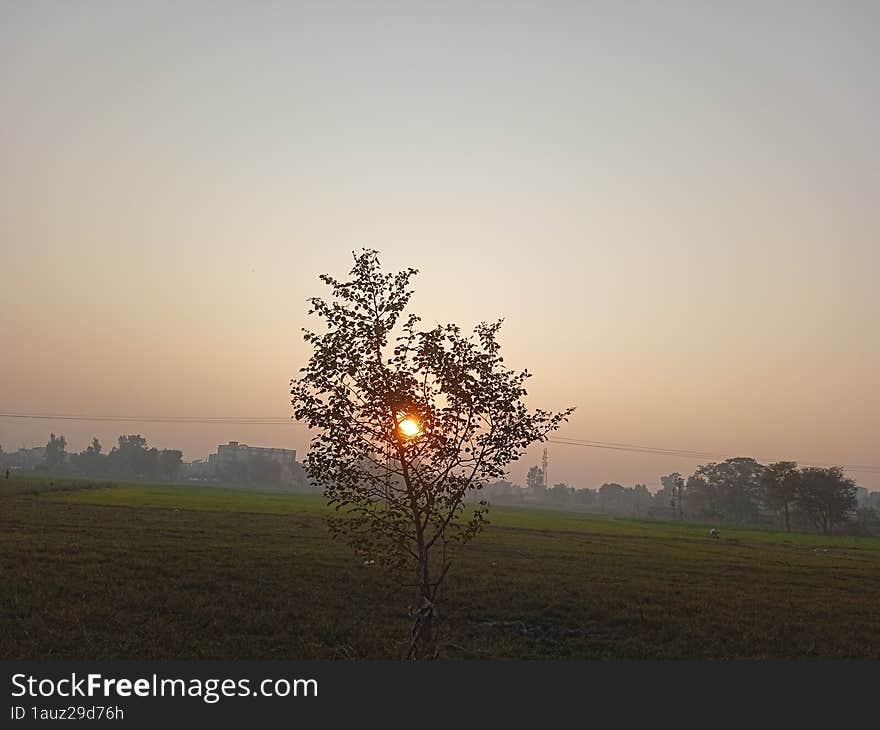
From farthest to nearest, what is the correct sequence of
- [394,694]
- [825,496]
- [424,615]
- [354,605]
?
1. [825,496]
2. [354,605]
3. [424,615]
4. [394,694]

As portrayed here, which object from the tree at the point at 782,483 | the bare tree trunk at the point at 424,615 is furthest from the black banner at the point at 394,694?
the tree at the point at 782,483

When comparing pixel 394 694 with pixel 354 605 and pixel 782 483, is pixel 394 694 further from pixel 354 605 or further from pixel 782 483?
pixel 782 483

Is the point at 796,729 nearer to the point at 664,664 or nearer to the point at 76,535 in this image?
the point at 664,664

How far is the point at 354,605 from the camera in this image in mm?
22375

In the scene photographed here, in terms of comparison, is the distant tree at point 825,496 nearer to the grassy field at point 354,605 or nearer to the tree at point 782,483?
the tree at point 782,483

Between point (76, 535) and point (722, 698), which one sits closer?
point (722, 698)

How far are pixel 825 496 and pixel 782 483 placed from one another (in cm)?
810

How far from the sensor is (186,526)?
1861 inches

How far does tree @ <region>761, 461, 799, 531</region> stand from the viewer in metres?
144

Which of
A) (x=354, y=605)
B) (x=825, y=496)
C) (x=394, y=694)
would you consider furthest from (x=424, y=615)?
(x=825, y=496)

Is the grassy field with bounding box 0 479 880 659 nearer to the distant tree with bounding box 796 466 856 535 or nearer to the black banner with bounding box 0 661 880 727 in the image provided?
the black banner with bounding box 0 661 880 727

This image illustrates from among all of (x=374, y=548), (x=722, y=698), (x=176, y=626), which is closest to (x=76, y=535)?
(x=176, y=626)

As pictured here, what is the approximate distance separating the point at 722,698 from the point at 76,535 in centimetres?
3369

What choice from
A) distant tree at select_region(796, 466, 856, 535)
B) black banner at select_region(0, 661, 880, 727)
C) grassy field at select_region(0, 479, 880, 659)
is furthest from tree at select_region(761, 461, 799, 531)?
black banner at select_region(0, 661, 880, 727)
